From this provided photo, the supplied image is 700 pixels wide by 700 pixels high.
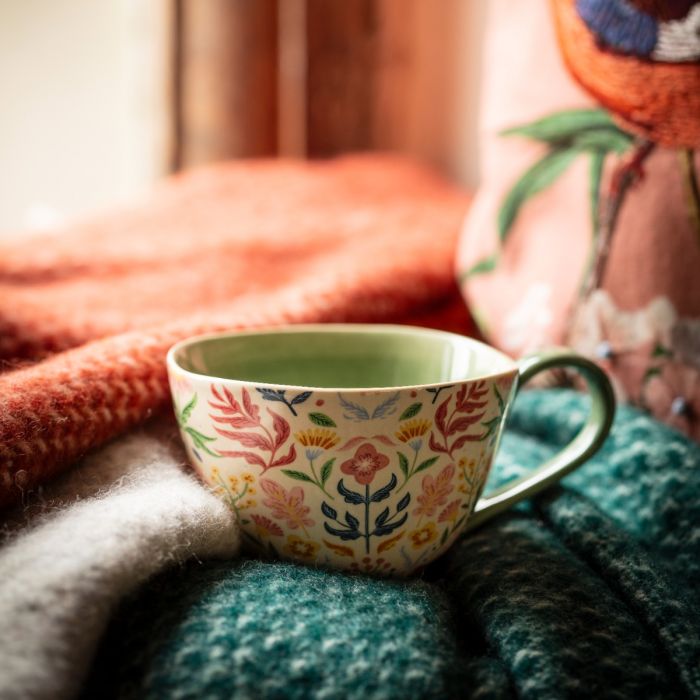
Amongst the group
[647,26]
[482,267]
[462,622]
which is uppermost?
[647,26]

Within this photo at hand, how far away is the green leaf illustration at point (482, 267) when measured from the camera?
50 centimetres

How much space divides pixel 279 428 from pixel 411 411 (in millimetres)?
49

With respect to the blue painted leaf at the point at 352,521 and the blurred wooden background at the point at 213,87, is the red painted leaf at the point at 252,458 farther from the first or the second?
the blurred wooden background at the point at 213,87

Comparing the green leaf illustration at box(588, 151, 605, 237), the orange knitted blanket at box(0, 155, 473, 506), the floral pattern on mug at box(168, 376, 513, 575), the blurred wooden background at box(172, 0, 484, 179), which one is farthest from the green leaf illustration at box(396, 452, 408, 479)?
the blurred wooden background at box(172, 0, 484, 179)

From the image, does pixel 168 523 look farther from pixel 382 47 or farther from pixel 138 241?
pixel 382 47

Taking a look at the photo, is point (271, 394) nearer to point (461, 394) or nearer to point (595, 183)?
point (461, 394)

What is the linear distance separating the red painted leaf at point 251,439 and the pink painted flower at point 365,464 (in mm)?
30

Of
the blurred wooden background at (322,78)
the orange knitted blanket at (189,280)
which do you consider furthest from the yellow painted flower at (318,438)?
the blurred wooden background at (322,78)

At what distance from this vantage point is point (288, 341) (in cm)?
37

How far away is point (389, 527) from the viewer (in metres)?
0.27

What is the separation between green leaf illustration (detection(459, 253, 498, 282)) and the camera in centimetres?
50

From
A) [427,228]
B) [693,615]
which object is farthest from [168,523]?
[427,228]

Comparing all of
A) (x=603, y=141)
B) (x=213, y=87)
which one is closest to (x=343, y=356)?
(x=603, y=141)

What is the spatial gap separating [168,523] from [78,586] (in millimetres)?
42
